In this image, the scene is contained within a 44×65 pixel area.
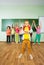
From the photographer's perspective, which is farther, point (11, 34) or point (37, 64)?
point (11, 34)

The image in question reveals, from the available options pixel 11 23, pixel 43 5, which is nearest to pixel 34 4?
pixel 43 5

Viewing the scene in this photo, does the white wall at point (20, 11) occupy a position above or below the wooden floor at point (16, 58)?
above

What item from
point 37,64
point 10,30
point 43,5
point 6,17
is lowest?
point 37,64

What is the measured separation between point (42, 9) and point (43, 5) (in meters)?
0.30

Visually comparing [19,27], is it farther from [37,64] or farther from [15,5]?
[37,64]

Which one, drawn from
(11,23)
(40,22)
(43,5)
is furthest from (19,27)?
(43,5)

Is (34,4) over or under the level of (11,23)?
over

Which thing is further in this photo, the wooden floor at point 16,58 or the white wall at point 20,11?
the white wall at point 20,11

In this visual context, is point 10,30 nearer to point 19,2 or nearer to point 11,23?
point 11,23

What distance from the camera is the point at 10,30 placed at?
1133 cm

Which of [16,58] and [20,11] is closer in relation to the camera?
[16,58]

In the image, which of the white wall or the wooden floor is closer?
the wooden floor

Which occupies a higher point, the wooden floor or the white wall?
the white wall

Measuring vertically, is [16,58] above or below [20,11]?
below
